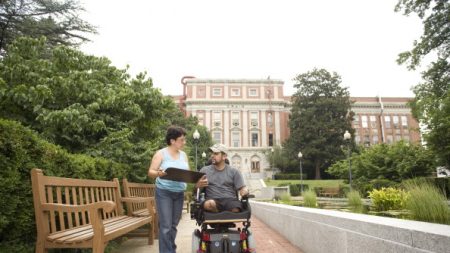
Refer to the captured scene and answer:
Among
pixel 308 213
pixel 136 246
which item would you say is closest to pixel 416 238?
pixel 308 213

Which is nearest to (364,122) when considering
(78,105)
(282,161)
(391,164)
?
(282,161)

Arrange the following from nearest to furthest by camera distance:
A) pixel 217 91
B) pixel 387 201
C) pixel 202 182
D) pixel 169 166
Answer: pixel 202 182 → pixel 169 166 → pixel 387 201 → pixel 217 91

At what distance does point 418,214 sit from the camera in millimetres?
3791

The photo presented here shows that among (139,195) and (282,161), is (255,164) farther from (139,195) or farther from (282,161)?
(139,195)

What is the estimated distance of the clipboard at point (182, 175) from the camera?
3.67 m

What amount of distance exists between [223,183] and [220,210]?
1.35ft

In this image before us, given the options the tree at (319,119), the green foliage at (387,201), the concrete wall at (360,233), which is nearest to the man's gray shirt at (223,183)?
the concrete wall at (360,233)

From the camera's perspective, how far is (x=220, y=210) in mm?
4285

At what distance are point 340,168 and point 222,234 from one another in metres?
25.0

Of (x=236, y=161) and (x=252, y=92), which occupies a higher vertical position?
(x=252, y=92)

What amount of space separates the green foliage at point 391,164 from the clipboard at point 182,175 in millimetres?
18792

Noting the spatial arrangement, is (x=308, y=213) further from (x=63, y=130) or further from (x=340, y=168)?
(x=340, y=168)

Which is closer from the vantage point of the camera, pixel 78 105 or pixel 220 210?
pixel 220 210

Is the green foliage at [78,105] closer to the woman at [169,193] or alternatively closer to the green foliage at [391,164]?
the woman at [169,193]
